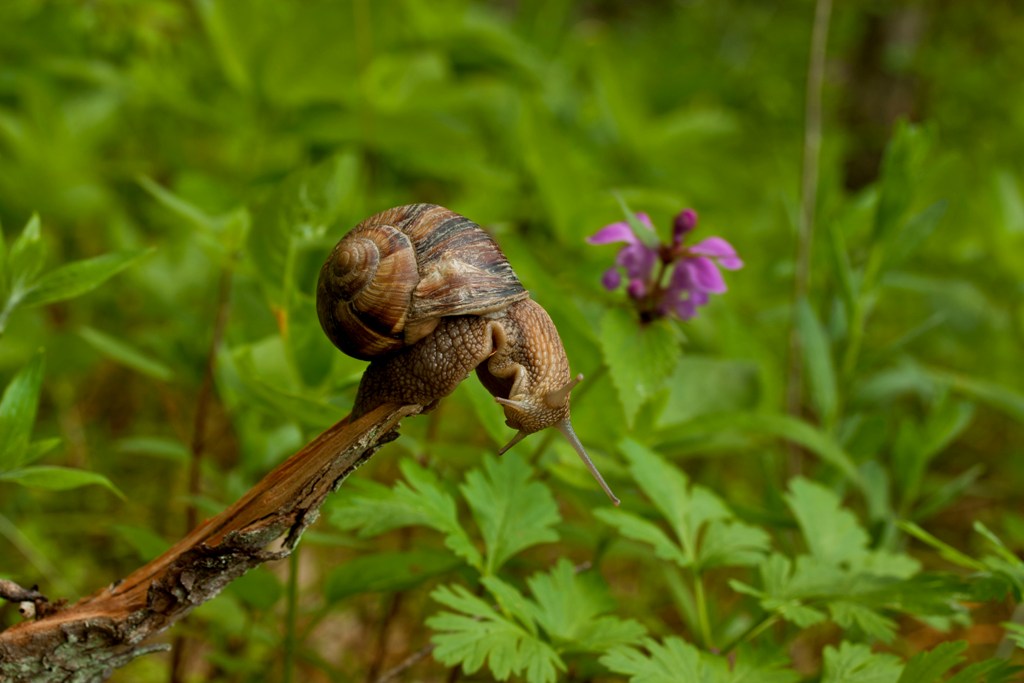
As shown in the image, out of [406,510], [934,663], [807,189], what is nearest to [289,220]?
[406,510]

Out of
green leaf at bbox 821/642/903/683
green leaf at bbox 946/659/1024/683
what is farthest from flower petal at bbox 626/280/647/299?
green leaf at bbox 946/659/1024/683

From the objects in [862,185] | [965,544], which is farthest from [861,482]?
[862,185]

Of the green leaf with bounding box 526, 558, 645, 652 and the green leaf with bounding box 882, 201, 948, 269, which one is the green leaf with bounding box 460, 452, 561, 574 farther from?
the green leaf with bounding box 882, 201, 948, 269

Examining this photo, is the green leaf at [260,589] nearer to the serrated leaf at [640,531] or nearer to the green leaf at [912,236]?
the serrated leaf at [640,531]

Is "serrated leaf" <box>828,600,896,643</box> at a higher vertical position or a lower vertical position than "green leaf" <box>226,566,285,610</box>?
lower

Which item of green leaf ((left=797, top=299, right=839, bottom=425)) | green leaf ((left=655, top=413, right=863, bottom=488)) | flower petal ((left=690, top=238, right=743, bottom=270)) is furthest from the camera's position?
green leaf ((left=797, top=299, right=839, bottom=425))

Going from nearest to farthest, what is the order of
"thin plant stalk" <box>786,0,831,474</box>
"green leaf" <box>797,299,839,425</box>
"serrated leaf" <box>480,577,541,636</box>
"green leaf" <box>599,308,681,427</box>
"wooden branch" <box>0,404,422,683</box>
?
"wooden branch" <box>0,404,422,683</box>
"serrated leaf" <box>480,577,541,636</box>
"green leaf" <box>599,308,681,427</box>
"green leaf" <box>797,299,839,425</box>
"thin plant stalk" <box>786,0,831,474</box>

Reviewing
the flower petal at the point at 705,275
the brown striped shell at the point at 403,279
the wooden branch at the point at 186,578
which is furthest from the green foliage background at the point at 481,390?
the brown striped shell at the point at 403,279
